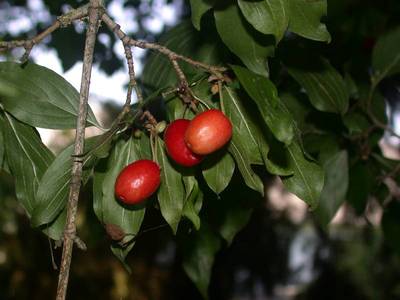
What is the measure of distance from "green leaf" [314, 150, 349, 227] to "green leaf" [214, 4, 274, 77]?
3.05 ft

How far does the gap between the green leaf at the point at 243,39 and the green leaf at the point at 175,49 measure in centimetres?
59

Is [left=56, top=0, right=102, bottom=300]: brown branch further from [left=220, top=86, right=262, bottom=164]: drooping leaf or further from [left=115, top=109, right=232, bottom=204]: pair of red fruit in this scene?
[left=220, top=86, right=262, bottom=164]: drooping leaf

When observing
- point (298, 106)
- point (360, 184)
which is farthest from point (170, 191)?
point (360, 184)

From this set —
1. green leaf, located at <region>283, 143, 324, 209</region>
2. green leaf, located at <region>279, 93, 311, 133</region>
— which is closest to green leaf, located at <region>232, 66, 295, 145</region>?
green leaf, located at <region>283, 143, 324, 209</region>

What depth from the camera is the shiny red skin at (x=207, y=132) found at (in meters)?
1.06

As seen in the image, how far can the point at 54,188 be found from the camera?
49.5 inches

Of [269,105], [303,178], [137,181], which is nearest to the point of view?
[269,105]

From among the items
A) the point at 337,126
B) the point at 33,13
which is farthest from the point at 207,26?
the point at 33,13

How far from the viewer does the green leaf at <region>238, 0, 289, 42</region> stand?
3.67 feet

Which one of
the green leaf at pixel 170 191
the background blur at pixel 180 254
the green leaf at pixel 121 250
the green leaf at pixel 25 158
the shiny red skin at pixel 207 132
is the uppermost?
the shiny red skin at pixel 207 132

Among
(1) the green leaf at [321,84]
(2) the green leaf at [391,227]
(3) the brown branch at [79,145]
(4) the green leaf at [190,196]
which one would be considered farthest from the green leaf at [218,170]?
(2) the green leaf at [391,227]

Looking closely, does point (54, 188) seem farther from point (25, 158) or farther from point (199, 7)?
point (199, 7)

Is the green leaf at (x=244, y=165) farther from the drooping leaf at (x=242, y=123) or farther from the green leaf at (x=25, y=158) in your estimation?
the green leaf at (x=25, y=158)

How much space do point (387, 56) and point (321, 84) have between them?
23.4 inches
